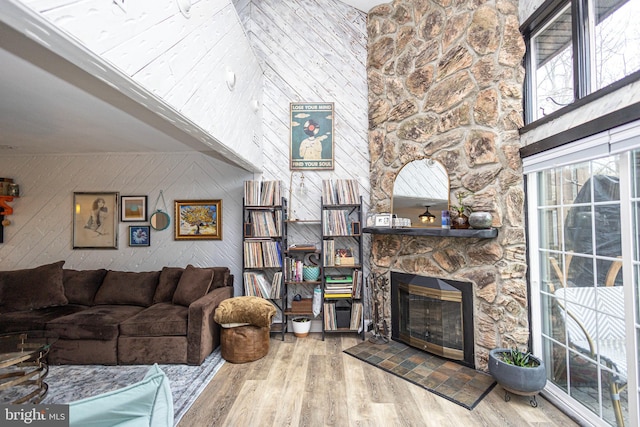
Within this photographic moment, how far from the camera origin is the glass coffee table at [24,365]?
2.04 meters

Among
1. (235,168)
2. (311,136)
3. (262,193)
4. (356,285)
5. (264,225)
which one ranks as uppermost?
(311,136)

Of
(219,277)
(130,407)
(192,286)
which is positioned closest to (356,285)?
(219,277)

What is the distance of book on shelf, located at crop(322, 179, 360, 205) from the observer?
11.0 ft

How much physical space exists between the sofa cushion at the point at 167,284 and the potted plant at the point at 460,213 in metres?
3.08

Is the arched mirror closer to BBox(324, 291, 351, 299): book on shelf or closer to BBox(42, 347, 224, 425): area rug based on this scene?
BBox(324, 291, 351, 299): book on shelf

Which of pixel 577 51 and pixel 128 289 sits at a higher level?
pixel 577 51

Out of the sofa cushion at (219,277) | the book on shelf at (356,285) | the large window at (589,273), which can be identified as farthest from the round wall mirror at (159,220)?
the large window at (589,273)

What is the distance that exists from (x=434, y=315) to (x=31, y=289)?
438 centimetres

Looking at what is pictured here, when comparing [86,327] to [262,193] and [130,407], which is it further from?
[130,407]

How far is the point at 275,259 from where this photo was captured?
336 cm

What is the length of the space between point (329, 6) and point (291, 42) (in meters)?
0.68

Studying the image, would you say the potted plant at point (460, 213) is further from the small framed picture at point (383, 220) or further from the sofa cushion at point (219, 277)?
the sofa cushion at point (219, 277)

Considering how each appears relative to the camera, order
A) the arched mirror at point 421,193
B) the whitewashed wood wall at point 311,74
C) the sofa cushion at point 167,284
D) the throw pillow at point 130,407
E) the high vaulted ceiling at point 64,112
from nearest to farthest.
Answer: the throw pillow at point 130,407 → the high vaulted ceiling at point 64,112 → the arched mirror at point 421,193 → the sofa cushion at point 167,284 → the whitewashed wood wall at point 311,74

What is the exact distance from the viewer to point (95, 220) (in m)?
3.79
